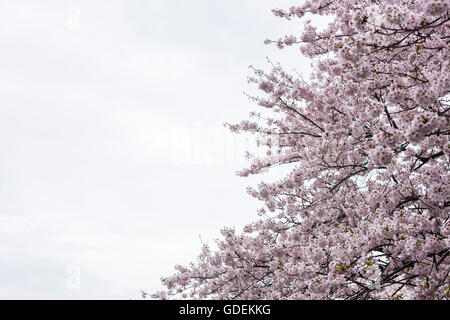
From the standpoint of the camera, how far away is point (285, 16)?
1145 cm

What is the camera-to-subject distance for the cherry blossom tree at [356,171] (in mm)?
5496

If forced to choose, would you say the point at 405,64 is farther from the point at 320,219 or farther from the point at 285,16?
the point at 285,16

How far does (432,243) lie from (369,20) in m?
2.83

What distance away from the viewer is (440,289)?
5695 mm

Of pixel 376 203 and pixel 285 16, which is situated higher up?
pixel 285 16

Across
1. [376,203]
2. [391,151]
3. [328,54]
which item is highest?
[328,54]

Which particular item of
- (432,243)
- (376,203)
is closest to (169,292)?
(376,203)

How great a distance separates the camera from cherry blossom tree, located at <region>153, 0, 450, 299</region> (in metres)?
5.50

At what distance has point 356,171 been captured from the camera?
804 centimetres

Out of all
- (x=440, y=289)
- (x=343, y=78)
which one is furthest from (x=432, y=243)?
(x=343, y=78)

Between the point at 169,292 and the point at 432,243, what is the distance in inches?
293
